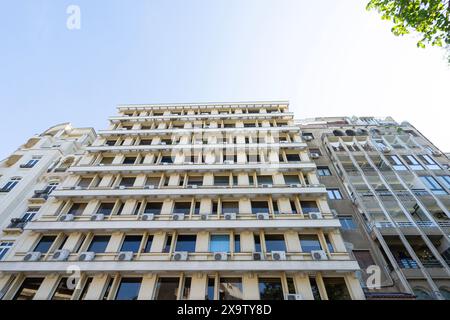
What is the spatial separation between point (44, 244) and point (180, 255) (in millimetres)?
9722

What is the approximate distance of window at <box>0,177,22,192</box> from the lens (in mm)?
19128

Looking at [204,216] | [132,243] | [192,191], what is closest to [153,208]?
[132,243]

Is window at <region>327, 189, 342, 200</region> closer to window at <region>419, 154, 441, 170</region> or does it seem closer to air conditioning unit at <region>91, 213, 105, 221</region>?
window at <region>419, 154, 441, 170</region>

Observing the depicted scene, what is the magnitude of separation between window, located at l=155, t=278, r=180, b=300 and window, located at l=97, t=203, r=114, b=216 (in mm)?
6954

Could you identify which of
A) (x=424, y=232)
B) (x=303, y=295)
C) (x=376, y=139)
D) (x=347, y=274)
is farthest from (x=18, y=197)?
(x=376, y=139)

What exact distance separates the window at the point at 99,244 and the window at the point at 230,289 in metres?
8.07

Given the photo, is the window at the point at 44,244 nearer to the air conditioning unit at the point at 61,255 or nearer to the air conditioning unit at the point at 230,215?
the air conditioning unit at the point at 61,255

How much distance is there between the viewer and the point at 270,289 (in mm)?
12914

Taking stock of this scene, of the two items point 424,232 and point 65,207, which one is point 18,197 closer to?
point 65,207

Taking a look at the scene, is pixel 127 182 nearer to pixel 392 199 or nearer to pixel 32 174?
pixel 32 174

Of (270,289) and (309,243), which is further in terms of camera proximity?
(309,243)

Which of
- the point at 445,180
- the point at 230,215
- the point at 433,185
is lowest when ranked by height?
the point at 230,215

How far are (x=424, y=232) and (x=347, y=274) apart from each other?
818 centimetres

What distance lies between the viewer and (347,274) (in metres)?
13.1
